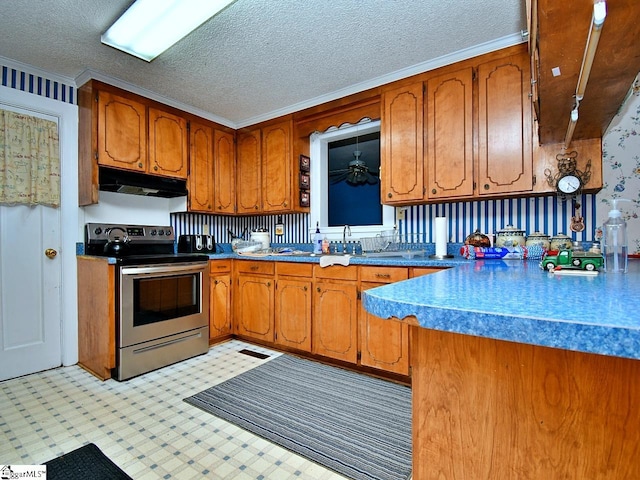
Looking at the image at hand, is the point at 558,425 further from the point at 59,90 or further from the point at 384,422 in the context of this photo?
the point at 59,90

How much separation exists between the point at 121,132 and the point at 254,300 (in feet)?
6.33

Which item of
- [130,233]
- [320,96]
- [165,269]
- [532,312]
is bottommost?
[165,269]

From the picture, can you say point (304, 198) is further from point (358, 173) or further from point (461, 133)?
point (461, 133)

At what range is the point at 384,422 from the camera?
1.90 meters

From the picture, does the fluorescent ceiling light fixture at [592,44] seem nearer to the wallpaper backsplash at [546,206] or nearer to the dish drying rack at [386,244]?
the wallpaper backsplash at [546,206]

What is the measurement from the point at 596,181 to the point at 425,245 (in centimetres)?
122

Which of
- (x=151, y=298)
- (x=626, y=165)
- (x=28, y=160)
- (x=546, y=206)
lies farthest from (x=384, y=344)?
(x=28, y=160)

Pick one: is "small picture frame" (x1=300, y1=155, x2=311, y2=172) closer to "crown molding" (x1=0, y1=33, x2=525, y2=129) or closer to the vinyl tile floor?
"crown molding" (x1=0, y1=33, x2=525, y2=129)

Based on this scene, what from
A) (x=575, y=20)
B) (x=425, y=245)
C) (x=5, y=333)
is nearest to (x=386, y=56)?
(x=425, y=245)

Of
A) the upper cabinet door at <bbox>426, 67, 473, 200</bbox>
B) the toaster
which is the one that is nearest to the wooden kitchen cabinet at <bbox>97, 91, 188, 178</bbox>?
the toaster

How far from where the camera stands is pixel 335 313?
267 centimetres

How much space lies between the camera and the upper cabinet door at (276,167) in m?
3.44

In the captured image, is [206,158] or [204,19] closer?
[204,19]

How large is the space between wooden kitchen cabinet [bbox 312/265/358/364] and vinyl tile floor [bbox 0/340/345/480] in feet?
2.47
